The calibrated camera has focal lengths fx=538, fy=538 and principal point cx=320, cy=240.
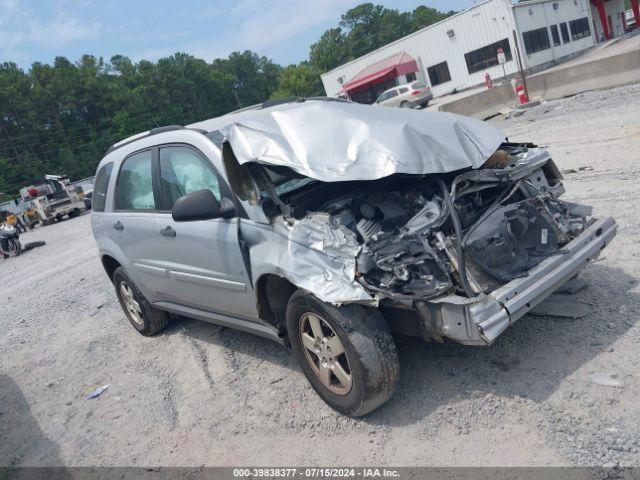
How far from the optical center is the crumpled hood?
3.40m

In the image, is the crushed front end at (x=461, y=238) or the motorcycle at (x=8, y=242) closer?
the crushed front end at (x=461, y=238)

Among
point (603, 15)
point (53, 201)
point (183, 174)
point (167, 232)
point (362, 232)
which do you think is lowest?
point (603, 15)

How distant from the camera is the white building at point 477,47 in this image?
114ft

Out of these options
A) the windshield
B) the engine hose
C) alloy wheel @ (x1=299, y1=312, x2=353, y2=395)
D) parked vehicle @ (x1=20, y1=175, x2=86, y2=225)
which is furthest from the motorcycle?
the engine hose

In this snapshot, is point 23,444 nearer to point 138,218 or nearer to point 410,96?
point 138,218

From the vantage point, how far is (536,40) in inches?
1446

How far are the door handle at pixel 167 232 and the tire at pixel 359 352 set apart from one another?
151 centimetres

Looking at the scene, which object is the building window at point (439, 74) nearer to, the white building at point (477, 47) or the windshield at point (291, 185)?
the white building at point (477, 47)

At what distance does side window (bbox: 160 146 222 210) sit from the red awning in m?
39.2

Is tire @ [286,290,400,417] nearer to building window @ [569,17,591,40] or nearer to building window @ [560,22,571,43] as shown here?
building window @ [560,22,571,43]

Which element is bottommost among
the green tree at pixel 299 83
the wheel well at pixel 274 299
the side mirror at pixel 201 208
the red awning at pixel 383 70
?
the wheel well at pixel 274 299

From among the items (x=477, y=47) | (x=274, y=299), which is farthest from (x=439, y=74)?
(x=274, y=299)

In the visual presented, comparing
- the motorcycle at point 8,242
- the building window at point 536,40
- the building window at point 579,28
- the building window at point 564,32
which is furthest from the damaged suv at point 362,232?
the building window at point 579,28

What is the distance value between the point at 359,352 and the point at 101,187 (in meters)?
4.00
